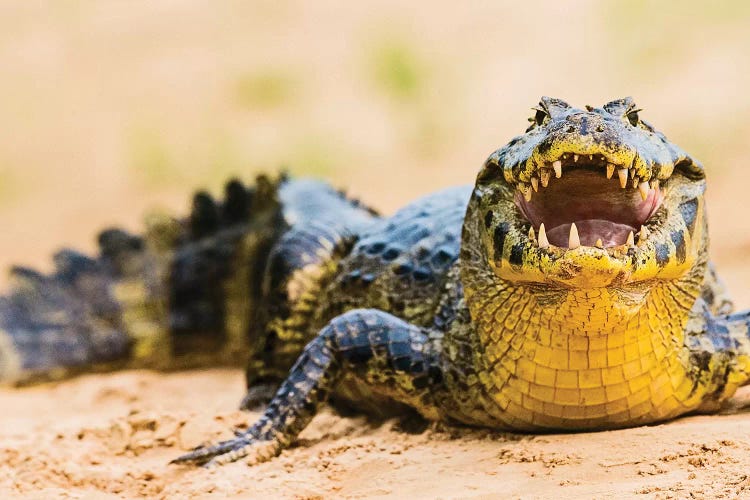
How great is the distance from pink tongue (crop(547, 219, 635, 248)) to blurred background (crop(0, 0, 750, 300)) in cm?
643

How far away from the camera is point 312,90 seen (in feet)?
52.2

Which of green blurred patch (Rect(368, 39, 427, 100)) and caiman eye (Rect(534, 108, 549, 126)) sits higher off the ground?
green blurred patch (Rect(368, 39, 427, 100))

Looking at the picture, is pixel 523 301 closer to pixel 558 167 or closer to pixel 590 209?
pixel 590 209

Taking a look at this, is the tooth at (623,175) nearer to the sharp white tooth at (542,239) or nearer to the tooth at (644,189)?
the tooth at (644,189)

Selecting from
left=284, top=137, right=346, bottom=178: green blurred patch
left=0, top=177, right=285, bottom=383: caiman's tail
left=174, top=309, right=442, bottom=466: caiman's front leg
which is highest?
left=284, top=137, right=346, bottom=178: green blurred patch

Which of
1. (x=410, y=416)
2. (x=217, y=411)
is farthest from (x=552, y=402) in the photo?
(x=217, y=411)

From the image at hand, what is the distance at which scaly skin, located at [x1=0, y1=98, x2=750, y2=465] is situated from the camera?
3.42m

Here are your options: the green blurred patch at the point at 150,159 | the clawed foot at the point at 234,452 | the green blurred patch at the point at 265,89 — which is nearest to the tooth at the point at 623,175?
the clawed foot at the point at 234,452

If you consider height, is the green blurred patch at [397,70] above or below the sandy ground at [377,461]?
above

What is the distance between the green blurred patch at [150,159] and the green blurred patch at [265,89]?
1.41 m

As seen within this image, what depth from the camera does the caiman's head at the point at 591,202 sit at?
325 centimetres

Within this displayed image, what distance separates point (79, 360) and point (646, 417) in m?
4.30

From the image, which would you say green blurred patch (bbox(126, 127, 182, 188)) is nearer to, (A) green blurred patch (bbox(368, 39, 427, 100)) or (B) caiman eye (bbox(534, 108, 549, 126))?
(A) green blurred patch (bbox(368, 39, 427, 100))

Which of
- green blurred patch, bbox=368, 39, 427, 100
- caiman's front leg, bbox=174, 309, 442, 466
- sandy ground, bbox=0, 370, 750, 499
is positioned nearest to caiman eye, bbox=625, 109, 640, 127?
sandy ground, bbox=0, 370, 750, 499
